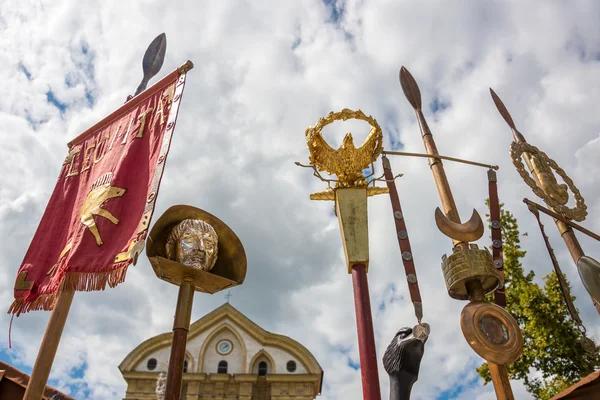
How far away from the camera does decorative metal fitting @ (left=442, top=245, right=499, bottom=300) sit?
566cm

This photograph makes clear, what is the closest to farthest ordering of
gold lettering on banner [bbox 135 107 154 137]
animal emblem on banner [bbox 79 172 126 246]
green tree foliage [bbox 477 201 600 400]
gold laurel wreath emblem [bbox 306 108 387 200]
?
animal emblem on banner [bbox 79 172 126 246]
gold lettering on banner [bbox 135 107 154 137]
gold laurel wreath emblem [bbox 306 108 387 200]
green tree foliage [bbox 477 201 600 400]

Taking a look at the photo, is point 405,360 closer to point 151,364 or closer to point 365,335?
point 365,335

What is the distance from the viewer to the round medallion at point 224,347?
26922mm

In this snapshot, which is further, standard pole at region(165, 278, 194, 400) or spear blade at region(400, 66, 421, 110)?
spear blade at region(400, 66, 421, 110)

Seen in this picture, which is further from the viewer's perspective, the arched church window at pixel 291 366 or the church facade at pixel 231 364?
the arched church window at pixel 291 366

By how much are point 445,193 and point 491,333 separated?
307 centimetres

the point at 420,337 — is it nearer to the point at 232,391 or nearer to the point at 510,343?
the point at 510,343

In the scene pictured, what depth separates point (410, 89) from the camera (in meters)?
9.79

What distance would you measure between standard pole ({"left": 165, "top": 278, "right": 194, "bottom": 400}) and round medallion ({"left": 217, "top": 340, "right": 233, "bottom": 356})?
23295 mm

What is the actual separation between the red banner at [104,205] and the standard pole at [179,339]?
25.6 inches

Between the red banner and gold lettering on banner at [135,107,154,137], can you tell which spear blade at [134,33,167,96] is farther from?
gold lettering on banner at [135,107,154,137]

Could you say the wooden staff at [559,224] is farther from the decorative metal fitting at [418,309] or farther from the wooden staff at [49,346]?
the wooden staff at [49,346]

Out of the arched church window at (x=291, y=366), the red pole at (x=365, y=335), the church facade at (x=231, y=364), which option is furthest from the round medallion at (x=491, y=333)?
the arched church window at (x=291, y=366)

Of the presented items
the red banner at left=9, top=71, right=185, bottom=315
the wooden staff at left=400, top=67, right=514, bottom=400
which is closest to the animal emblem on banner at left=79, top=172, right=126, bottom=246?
the red banner at left=9, top=71, right=185, bottom=315
